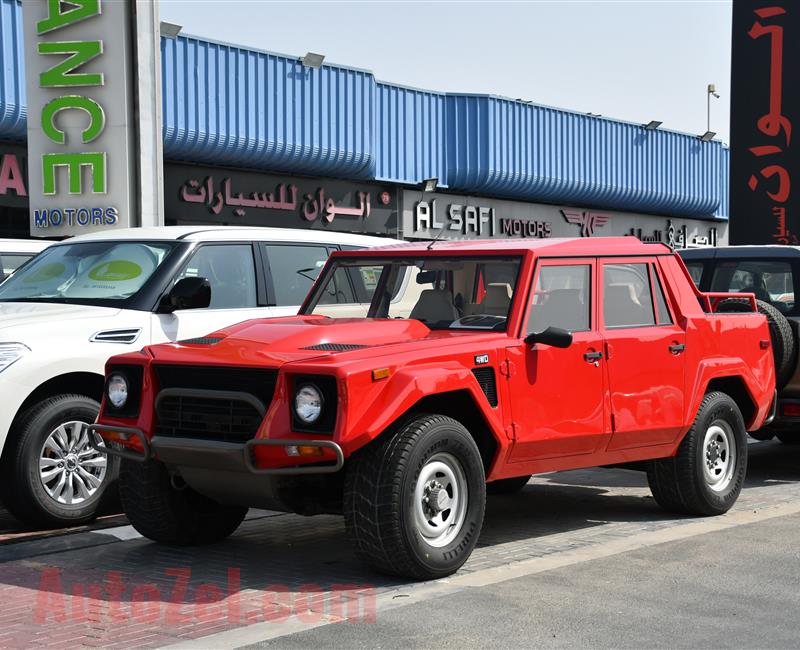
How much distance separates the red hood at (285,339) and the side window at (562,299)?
2.28 ft

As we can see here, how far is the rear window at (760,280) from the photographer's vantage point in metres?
10.4

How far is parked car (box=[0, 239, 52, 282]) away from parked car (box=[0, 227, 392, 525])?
1547 millimetres

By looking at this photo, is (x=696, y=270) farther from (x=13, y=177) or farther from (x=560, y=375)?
(x=13, y=177)

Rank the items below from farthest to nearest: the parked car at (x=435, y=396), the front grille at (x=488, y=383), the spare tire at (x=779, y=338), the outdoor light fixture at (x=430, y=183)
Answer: the outdoor light fixture at (x=430, y=183)
the spare tire at (x=779, y=338)
the front grille at (x=488, y=383)
the parked car at (x=435, y=396)

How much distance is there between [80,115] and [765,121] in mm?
12579

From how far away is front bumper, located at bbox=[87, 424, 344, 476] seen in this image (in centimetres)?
626

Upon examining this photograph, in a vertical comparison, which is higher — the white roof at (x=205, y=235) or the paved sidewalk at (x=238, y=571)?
the white roof at (x=205, y=235)

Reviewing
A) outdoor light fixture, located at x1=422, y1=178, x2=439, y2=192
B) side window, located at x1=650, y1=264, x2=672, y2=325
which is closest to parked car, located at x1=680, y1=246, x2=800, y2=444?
side window, located at x1=650, y1=264, x2=672, y2=325

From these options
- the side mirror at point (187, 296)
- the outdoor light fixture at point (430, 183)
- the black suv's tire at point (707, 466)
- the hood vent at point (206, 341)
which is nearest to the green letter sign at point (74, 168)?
the side mirror at point (187, 296)

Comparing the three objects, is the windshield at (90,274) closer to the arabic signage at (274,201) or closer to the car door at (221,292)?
the car door at (221,292)

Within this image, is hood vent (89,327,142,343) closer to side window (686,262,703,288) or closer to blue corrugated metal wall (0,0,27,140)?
side window (686,262,703,288)

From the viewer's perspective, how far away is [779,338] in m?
9.69

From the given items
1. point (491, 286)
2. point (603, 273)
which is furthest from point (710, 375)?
point (491, 286)

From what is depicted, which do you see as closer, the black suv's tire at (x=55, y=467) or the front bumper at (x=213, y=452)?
the front bumper at (x=213, y=452)
